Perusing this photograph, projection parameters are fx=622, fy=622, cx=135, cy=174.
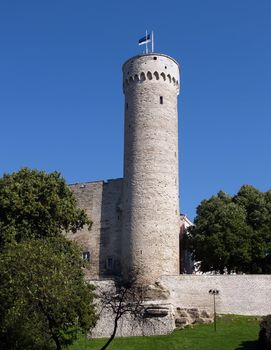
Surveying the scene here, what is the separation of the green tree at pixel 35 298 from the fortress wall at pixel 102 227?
61.2 feet

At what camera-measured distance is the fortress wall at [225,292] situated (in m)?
38.3

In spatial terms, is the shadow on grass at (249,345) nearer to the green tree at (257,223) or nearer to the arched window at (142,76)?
the green tree at (257,223)

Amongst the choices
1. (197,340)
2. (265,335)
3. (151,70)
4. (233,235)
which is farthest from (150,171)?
(265,335)

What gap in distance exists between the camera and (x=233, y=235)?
43094 millimetres

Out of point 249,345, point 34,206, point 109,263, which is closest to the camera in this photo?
point 249,345

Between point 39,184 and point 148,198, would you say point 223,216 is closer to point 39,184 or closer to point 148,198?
point 148,198

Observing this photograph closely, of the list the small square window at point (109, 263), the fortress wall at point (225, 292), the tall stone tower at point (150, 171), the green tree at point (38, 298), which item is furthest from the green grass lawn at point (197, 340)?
the small square window at point (109, 263)

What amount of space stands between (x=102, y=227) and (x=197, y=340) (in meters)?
15.7

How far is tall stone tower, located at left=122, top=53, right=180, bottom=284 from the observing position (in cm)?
4091

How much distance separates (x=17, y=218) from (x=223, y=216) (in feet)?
51.7

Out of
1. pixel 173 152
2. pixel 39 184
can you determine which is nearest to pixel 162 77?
pixel 173 152

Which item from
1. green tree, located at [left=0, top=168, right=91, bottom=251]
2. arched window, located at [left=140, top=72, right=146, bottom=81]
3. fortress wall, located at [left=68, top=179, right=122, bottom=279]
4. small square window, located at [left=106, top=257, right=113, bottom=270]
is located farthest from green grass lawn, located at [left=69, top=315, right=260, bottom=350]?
arched window, located at [left=140, top=72, right=146, bottom=81]

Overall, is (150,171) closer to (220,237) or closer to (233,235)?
(220,237)

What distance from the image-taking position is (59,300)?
23906 mm
